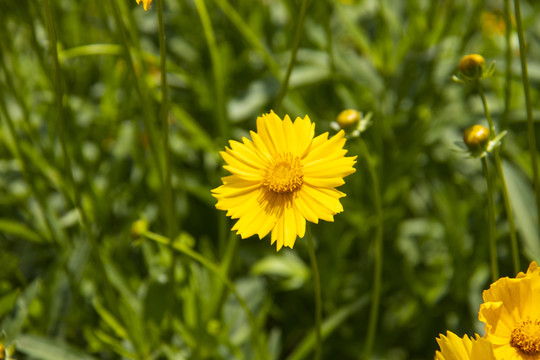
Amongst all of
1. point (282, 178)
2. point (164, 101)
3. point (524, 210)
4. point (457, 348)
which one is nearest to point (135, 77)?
point (164, 101)

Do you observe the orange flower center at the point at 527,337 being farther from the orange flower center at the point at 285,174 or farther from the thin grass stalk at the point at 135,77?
the thin grass stalk at the point at 135,77

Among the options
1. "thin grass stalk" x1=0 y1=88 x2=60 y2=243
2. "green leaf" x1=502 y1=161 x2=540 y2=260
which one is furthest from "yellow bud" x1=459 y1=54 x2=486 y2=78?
"thin grass stalk" x1=0 y1=88 x2=60 y2=243

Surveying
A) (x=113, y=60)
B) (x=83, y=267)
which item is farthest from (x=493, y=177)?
(x=113, y=60)

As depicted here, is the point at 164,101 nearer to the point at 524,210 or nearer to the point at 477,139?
the point at 477,139

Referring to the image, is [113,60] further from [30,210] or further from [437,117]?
[437,117]

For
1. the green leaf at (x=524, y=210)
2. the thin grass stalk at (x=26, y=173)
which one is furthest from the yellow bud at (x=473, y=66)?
the thin grass stalk at (x=26, y=173)
